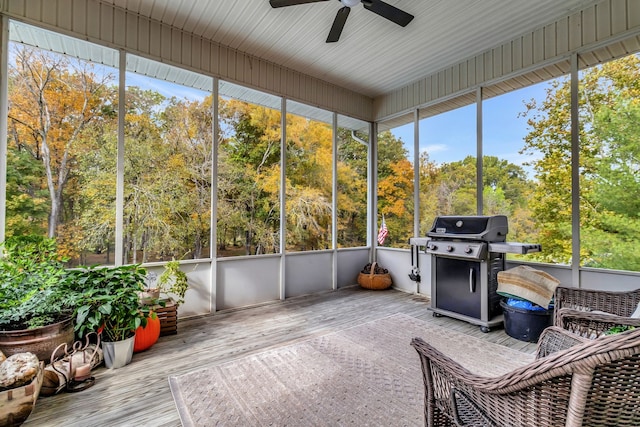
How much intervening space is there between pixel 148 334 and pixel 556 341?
3187mm

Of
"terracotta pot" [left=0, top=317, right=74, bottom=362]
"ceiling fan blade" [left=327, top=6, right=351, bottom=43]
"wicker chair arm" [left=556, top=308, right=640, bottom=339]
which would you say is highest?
"ceiling fan blade" [left=327, top=6, right=351, bottom=43]

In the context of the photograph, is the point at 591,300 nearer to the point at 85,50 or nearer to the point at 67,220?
the point at 67,220

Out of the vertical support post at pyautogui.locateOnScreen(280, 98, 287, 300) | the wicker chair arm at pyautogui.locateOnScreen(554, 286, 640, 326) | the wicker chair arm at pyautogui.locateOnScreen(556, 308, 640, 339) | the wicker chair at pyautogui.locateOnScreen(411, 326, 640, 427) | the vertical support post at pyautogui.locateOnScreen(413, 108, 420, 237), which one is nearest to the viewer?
the wicker chair at pyautogui.locateOnScreen(411, 326, 640, 427)

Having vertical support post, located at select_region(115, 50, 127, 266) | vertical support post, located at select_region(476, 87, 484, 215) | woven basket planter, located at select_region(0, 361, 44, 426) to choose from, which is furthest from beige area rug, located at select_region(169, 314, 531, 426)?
vertical support post, located at select_region(476, 87, 484, 215)

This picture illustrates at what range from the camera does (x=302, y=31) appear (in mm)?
3621

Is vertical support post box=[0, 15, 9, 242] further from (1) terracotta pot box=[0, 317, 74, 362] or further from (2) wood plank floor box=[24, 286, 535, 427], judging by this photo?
(2) wood plank floor box=[24, 286, 535, 427]

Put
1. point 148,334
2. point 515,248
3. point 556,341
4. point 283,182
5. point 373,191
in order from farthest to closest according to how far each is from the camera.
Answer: point 373,191, point 283,182, point 515,248, point 148,334, point 556,341

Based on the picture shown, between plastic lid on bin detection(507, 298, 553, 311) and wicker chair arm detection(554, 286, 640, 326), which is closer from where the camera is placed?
wicker chair arm detection(554, 286, 640, 326)

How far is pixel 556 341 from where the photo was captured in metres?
1.47

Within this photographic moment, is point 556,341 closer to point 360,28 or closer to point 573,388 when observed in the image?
point 573,388

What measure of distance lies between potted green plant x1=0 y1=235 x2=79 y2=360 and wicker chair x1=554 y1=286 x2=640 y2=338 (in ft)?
11.8

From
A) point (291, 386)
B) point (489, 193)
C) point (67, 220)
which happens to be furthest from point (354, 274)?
point (67, 220)

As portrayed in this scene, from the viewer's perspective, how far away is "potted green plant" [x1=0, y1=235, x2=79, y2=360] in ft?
7.17

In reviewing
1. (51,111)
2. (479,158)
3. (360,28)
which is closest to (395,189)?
(479,158)
